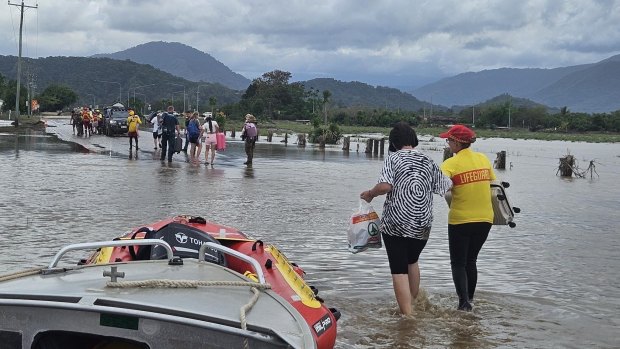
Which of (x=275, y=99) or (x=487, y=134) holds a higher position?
(x=275, y=99)

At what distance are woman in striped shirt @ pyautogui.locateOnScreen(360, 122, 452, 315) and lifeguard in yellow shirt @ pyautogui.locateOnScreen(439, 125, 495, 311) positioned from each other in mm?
248

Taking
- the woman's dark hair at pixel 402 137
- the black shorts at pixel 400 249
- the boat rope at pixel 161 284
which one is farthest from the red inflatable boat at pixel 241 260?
the woman's dark hair at pixel 402 137

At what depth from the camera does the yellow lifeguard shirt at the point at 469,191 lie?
746 centimetres

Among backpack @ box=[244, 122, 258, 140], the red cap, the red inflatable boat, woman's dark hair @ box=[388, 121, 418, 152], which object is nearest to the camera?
the red inflatable boat

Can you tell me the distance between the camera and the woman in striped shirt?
23.2ft

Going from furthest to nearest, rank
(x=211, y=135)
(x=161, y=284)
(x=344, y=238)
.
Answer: (x=211, y=135) → (x=344, y=238) → (x=161, y=284)

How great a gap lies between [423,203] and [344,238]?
475 centimetres

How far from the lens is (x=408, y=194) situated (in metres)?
7.09

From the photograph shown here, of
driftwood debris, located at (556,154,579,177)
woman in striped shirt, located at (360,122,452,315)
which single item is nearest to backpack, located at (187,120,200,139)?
driftwood debris, located at (556,154,579,177)

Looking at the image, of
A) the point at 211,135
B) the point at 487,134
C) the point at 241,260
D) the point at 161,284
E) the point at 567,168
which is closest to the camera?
the point at 161,284

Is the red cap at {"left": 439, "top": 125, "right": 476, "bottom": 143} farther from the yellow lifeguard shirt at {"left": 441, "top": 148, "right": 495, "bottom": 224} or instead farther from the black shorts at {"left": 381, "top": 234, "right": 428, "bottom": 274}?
the black shorts at {"left": 381, "top": 234, "right": 428, "bottom": 274}

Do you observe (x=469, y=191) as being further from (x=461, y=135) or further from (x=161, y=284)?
(x=161, y=284)

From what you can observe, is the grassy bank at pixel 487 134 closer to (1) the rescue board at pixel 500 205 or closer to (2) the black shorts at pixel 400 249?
(1) the rescue board at pixel 500 205

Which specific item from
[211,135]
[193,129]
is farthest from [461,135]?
[193,129]
